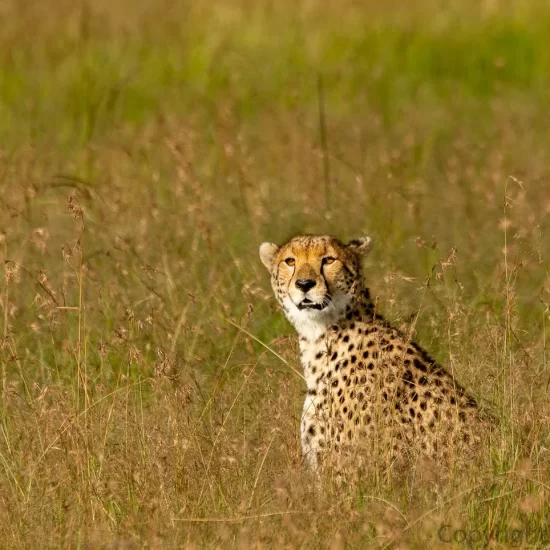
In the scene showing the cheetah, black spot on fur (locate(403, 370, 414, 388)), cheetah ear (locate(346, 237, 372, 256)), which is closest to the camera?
the cheetah

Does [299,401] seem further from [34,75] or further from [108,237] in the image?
[34,75]

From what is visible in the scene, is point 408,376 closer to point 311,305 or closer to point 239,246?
point 311,305

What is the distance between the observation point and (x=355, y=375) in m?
4.46

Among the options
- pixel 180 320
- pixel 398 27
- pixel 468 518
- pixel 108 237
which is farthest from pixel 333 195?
pixel 398 27

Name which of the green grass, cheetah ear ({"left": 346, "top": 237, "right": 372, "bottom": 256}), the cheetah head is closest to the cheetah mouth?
the cheetah head

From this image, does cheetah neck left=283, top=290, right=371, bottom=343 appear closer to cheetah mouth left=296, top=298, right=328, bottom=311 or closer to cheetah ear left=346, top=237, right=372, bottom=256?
cheetah mouth left=296, top=298, right=328, bottom=311

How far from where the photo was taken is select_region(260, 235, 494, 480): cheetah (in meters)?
4.01

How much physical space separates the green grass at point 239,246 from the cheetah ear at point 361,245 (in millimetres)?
188

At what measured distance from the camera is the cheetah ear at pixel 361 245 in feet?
15.8

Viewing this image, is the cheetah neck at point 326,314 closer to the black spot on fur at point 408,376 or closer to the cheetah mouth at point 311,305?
the cheetah mouth at point 311,305

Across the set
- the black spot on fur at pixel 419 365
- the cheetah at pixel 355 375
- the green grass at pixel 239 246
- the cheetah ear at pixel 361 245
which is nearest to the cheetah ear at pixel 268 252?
the cheetah at pixel 355 375

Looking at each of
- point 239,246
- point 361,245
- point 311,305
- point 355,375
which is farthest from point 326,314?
point 239,246

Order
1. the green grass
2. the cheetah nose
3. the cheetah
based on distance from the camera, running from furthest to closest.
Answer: the cheetah nose, the cheetah, the green grass

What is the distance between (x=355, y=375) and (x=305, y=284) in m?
0.33
